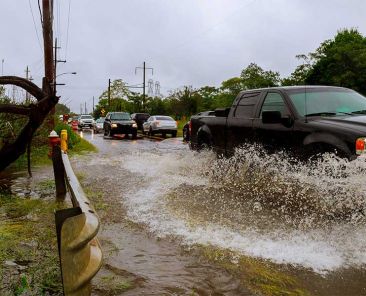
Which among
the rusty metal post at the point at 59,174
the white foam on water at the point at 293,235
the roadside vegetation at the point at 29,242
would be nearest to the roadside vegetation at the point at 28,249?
the roadside vegetation at the point at 29,242

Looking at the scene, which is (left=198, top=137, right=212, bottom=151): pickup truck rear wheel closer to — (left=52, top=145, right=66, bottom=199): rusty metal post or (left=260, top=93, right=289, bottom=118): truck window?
(left=260, top=93, right=289, bottom=118): truck window

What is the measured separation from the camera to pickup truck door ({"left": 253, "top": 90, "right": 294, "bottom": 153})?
21.7 feet

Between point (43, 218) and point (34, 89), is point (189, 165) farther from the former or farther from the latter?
point (34, 89)

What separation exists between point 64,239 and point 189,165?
8781 millimetres

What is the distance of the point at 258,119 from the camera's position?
7.48 metres

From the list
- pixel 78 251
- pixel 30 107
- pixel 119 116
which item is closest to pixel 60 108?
pixel 119 116

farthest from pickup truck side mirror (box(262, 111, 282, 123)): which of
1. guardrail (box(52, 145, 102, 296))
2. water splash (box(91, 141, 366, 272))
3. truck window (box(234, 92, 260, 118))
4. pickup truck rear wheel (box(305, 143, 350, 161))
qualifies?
guardrail (box(52, 145, 102, 296))

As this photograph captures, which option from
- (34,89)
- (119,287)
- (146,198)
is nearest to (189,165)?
(146,198)

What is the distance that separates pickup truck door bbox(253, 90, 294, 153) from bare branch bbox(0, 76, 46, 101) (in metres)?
3.56

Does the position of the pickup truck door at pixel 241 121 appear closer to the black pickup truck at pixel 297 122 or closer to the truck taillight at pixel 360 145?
the black pickup truck at pixel 297 122

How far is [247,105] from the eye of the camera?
8.14m

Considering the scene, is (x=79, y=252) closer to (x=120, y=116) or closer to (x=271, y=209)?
(x=271, y=209)

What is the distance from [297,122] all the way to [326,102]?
29.7 inches

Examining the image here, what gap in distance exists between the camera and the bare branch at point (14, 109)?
4.50 metres
